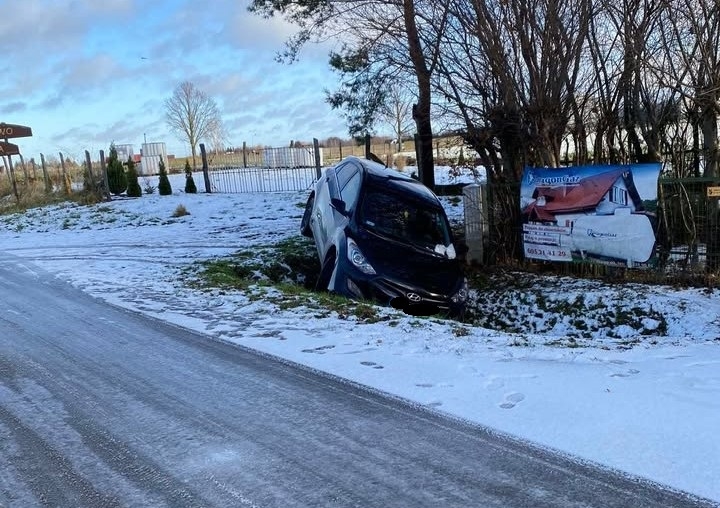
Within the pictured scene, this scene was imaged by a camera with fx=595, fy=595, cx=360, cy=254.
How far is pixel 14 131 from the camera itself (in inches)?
1015

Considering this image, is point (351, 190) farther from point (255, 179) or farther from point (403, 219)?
point (255, 179)

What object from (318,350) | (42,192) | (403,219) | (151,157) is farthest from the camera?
(151,157)

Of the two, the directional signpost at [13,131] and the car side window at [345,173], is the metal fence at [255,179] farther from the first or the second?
the car side window at [345,173]

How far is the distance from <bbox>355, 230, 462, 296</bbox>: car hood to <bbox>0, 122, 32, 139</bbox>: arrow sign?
77.5 ft

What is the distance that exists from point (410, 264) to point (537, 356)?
2.90 m

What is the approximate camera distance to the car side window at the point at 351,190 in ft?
28.5

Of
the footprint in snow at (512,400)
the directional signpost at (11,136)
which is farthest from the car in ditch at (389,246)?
the directional signpost at (11,136)

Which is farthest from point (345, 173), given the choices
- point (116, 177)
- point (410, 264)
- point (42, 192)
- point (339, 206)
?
point (42, 192)

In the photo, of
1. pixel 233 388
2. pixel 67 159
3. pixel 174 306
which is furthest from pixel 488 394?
pixel 67 159

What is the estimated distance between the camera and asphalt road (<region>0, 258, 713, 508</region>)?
3053 millimetres

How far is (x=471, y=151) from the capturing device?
10906 millimetres

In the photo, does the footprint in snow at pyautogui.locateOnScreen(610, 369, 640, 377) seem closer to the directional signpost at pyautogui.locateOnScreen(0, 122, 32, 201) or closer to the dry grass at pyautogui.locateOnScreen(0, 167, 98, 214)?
the dry grass at pyautogui.locateOnScreen(0, 167, 98, 214)

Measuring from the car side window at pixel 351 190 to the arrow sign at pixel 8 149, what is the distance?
70.7ft

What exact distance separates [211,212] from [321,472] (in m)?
15.9
